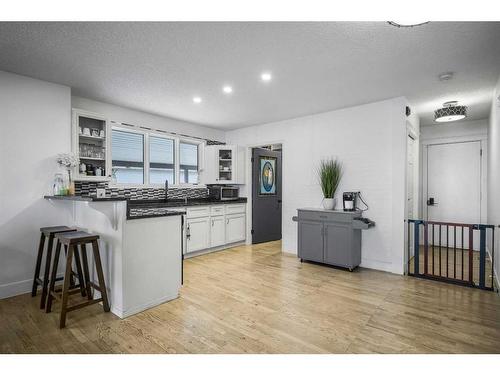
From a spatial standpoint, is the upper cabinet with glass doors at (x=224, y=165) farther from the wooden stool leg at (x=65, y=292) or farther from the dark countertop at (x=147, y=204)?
the wooden stool leg at (x=65, y=292)

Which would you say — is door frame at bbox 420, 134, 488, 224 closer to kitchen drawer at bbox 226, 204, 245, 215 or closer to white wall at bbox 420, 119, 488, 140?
white wall at bbox 420, 119, 488, 140

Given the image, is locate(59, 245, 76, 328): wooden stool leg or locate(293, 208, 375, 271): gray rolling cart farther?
locate(293, 208, 375, 271): gray rolling cart

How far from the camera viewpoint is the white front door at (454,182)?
5.14m

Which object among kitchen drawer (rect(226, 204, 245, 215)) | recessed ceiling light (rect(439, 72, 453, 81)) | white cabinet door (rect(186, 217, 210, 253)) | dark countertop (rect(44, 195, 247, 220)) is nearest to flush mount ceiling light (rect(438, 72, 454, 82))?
recessed ceiling light (rect(439, 72, 453, 81))

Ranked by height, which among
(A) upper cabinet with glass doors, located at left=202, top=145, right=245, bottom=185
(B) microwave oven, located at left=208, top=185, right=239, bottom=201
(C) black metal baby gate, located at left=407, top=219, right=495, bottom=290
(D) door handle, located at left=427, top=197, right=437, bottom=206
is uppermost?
(A) upper cabinet with glass doors, located at left=202, top=145, right=245, bottom=185

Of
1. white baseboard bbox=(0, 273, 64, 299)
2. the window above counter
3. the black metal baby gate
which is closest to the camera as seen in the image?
white baseboard bbox=(0, 273, 64, 299)

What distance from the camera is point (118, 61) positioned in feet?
9.02

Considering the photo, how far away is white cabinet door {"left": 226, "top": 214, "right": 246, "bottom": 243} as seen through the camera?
535 cm

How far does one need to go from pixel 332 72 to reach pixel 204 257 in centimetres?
353

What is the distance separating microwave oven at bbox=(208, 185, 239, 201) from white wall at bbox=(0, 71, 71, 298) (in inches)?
111

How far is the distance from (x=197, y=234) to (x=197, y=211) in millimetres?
409

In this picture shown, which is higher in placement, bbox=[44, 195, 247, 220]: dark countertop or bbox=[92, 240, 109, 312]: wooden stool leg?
bbox=[44, 195, 247, 220]: dark countertop

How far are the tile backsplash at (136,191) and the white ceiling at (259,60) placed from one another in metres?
1.32
